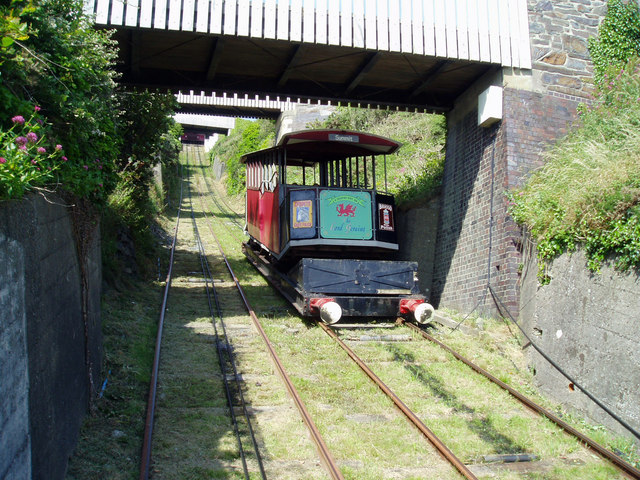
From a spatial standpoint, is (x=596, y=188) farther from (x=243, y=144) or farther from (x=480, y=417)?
(x=243, y=144)

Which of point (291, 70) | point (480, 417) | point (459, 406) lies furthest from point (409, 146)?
point (480, 417)

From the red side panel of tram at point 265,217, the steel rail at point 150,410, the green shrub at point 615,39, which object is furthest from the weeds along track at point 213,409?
the green shrub at point 615,39

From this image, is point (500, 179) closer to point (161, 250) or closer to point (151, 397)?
point (151, 397)

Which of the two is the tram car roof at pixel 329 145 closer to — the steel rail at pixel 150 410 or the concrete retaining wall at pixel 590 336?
the steel rail at pixel 150 410

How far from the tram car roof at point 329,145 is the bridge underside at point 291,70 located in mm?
1569

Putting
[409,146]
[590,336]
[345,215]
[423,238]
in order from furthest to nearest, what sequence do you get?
[409,146] → [423,238] → [345,215] → [590,336]

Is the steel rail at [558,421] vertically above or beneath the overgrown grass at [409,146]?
beneath

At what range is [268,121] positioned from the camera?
3712 centimetres

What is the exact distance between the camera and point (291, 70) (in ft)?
37.0

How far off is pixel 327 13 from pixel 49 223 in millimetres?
7143

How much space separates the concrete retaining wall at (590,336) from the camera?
18.8ft

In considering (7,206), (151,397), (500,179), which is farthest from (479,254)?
(7,206)

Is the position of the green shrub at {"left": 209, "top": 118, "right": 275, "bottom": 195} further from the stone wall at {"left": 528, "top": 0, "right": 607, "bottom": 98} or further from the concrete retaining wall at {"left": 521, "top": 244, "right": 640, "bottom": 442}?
the concrete retaining wall at {"left": 521, "top": 244, "right": 640, "bottom": 442}

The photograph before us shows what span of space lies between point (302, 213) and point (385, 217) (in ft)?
5.38
